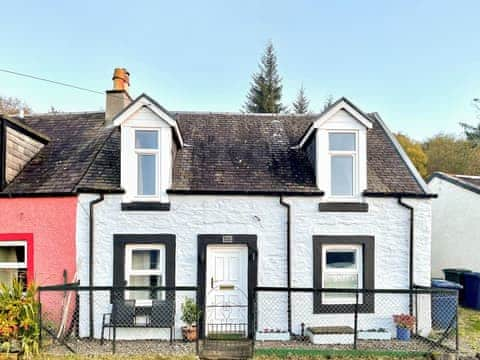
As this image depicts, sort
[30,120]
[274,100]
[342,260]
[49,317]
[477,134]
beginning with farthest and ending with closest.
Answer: [274,100], [477,134], [30,120], [342,260], [49,317]

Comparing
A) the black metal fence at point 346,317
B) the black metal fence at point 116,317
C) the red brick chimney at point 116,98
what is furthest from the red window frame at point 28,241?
the black metal fence at point 346,317

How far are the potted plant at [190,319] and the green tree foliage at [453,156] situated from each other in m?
25.1

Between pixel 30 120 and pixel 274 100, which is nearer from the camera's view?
pixel 30 120

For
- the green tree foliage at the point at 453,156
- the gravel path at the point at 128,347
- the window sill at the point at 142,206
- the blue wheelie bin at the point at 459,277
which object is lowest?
the gravel path at the point at 128,347

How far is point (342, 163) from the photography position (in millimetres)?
10125

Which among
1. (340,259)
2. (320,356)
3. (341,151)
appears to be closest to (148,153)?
(341,151)

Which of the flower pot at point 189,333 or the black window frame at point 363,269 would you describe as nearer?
the flower pot at point 189,333

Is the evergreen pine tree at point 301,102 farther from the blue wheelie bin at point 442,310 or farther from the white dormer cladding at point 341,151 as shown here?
the blue wheelie bin at point 442,310

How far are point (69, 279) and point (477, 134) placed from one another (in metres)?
33.7

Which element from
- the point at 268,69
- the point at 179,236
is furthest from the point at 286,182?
the point at 268,69

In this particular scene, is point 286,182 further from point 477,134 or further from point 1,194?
point 477,134

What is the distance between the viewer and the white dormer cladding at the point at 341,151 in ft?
32.5

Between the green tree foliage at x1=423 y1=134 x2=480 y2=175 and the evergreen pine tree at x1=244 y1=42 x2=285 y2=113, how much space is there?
50.8 ft

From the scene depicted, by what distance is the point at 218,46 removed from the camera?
685 inches
